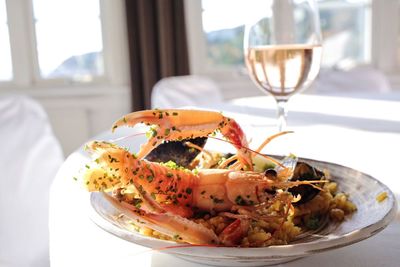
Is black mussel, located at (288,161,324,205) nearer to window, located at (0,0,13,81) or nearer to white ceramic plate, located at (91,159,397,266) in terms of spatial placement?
white ceramic plate, located at (91,159,397,266)

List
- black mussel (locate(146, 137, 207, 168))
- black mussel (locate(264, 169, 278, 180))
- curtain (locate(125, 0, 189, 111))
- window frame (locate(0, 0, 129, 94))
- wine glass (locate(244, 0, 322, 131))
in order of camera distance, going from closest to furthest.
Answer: black mussel (locate(264, 169, 278, 180))
black mussel (locate(146, 137, 207, 168))
wine glass (locate(244, 0, 322, 131))
curtain (locate(125, 0, 189, 111))
window frame (locate(0, 0, 129, 94))

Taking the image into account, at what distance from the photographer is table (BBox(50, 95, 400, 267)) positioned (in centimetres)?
46

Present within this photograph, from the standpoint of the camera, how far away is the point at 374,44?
3.48m

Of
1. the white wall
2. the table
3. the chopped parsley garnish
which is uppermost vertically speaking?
the chopped parsley garnish

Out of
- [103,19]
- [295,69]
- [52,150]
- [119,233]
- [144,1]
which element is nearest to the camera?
[119,233]

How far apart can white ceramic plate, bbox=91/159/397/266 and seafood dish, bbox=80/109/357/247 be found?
0.01 m

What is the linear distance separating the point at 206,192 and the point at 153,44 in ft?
9.19

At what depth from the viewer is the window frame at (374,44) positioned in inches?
133

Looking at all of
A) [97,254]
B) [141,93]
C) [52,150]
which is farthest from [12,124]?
[141,93]

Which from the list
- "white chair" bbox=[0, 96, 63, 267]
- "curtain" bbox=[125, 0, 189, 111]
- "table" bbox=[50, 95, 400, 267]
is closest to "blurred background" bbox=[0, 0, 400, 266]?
"curtain" bbox=[125, 0, 189, 111]

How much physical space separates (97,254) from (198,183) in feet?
0.39

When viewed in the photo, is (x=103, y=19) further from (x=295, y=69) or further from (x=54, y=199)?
(x=54, y=199)

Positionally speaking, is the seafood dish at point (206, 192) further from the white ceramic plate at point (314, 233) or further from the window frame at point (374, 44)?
the window frame at point (374, 44)

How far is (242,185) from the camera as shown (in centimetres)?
48
